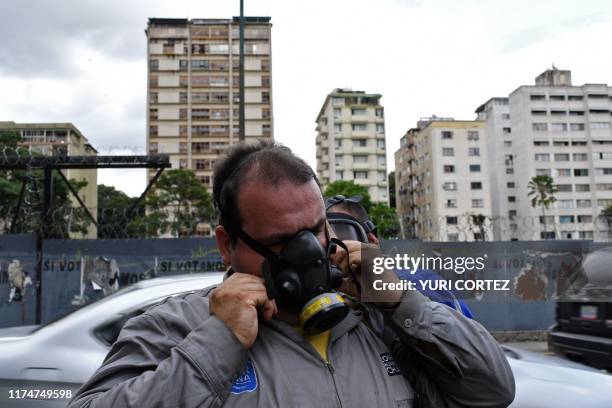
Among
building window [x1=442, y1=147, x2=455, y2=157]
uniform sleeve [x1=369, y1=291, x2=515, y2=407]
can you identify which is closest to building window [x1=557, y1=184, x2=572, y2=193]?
building window [x1=442, y1=147, x2=455, y2=157]

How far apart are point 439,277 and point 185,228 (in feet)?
32.2

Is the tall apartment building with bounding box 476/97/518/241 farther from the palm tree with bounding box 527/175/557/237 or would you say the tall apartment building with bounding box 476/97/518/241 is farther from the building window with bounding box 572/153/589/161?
the building window with bounding box 572/153/589/161

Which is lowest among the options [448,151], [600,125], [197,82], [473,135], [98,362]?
[98,362]

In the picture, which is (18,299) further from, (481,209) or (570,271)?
(481,209)

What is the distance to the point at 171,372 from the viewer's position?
3.97 feet

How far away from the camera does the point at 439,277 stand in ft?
5.10

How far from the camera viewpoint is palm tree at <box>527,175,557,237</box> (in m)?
79.7

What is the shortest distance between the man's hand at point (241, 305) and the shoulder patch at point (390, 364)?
38 cm

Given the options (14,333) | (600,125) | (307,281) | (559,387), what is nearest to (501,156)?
(600,125)

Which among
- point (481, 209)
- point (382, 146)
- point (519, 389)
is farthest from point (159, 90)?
point (519, 389)

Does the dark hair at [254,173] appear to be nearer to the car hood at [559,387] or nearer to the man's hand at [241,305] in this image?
the man's hand at [241,305]

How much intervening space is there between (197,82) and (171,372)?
275 ft

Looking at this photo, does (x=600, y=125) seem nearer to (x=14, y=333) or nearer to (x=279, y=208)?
(x=14, y=333)

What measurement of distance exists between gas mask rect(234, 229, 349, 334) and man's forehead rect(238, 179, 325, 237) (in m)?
0.05
